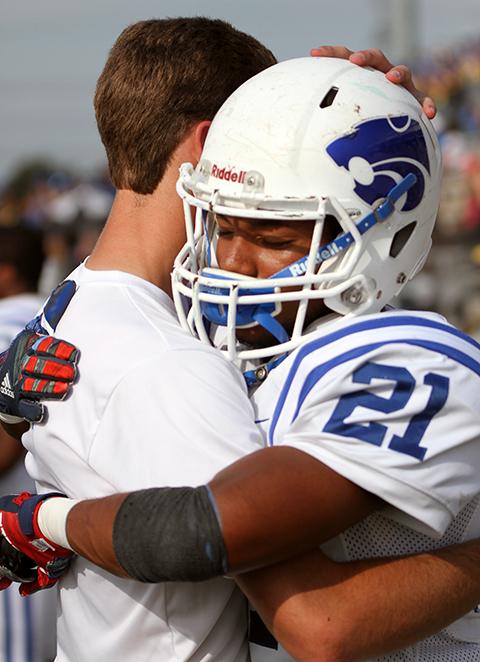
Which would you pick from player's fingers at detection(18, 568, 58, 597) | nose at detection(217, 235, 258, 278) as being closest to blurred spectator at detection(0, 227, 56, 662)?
player's fingers at detection(18, 568, 58, 597)

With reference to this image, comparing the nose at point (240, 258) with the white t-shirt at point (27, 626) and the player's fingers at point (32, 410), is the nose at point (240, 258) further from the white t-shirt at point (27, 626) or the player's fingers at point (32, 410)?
the white t-shirt at point (27, 626)

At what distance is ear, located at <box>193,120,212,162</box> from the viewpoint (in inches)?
104

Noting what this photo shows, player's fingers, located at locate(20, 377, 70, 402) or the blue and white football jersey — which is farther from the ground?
the blue and white football jersey

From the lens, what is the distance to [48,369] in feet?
7.48

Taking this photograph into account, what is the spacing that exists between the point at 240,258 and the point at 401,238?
0.43 metres

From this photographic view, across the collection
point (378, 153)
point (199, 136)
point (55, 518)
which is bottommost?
point (55, 518)

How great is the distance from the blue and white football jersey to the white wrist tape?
1.48 ft

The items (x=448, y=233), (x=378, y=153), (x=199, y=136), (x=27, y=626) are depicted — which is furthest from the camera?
(x=448, y=233)

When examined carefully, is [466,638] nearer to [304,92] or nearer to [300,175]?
[300,175]

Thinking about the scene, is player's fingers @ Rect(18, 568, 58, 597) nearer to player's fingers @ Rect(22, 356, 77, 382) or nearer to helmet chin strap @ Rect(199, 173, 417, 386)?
player's fingers @ Rect(22, 356, 77, 382)

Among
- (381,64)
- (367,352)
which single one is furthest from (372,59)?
(367,352)

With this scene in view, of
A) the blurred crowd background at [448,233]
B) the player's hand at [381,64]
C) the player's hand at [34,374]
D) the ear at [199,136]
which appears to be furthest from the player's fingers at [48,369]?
the blurred crowd background at [448,233]

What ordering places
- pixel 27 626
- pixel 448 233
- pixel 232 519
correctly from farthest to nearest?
pixel 448 233
pixel 27 626
pixel 232 519

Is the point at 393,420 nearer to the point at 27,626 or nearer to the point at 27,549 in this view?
the point at 27,549
